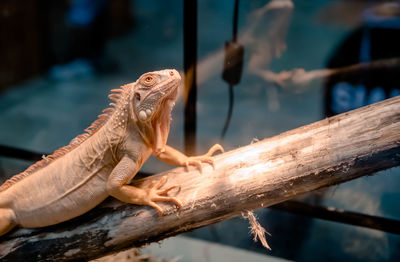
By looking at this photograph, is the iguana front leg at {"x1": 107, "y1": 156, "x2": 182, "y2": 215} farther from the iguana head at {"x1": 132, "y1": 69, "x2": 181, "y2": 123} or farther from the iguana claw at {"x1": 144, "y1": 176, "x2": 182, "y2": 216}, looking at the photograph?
the iguana head at {"x1": 132, "y1": 69, "x2": 181, "y2": 123}

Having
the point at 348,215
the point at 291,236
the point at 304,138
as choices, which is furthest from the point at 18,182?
the point at 348,215

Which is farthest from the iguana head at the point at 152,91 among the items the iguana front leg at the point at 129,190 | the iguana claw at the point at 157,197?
the iguana claw at the point at 157,197

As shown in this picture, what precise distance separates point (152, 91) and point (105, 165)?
61 cm

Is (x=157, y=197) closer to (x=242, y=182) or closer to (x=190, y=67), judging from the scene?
(x=242, y=182)

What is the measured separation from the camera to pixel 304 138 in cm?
212

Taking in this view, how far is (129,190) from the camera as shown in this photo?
203 cm

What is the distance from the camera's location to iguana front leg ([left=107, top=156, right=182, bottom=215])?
2.00 metres

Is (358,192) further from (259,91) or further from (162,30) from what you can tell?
(162,30)

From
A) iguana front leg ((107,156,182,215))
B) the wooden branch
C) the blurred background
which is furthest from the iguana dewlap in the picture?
the blurred background

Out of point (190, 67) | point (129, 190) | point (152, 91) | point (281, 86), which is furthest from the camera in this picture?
point (281, 86)

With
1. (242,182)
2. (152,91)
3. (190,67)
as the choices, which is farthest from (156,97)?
(190,67)

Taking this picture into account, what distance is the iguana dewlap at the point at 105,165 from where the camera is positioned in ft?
6.47

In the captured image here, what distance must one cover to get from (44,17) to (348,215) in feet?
19.7

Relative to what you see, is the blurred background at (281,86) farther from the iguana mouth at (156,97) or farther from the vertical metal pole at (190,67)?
the iguana mouth at (156,97)
